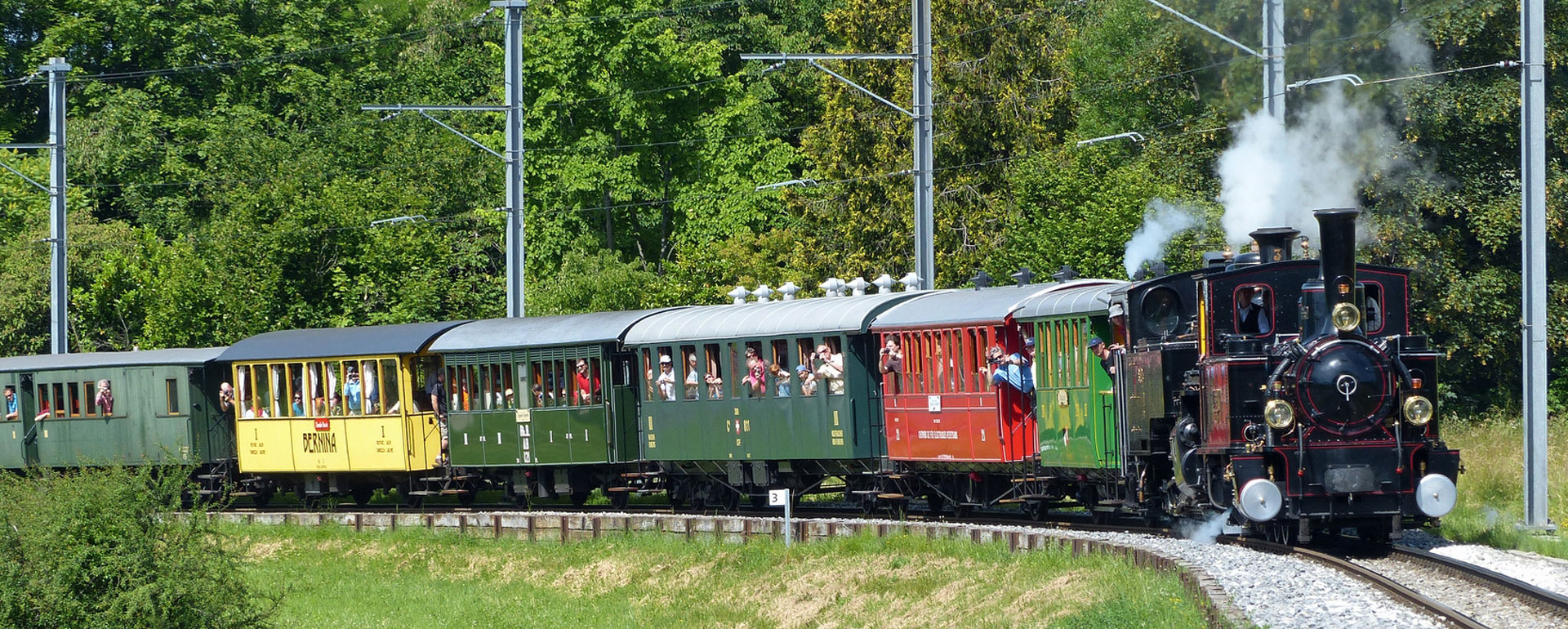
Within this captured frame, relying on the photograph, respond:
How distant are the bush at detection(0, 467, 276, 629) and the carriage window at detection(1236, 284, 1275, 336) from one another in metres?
12.0

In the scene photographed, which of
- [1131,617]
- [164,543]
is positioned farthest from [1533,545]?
[164,543]

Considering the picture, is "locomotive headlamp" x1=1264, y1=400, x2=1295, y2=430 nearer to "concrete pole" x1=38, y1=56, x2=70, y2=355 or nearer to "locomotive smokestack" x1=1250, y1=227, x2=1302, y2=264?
"locomotive smokestack" x1=1250, y1=227, x2=1302, y2=264

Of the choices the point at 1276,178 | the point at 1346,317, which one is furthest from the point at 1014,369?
the point at 1346,317

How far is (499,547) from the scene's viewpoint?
25.9m

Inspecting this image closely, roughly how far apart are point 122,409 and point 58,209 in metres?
6.10

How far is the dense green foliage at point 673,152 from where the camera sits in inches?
1289

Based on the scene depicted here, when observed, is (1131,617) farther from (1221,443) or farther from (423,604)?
(423,604)

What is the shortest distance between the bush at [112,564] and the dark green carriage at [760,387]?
5836mm

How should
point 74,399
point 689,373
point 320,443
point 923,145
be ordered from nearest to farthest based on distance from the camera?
point 689,373 < point 923,145 < point 320,443 < point 74,399

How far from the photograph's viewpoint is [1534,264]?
18.9 metres

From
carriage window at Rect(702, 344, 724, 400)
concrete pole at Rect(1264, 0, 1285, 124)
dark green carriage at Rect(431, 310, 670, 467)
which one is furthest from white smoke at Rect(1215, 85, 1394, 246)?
dark green carriage at Rect(431, 310, 670, 467)

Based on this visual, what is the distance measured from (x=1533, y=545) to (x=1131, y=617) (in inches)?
205

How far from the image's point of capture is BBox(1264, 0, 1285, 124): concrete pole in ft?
69.5

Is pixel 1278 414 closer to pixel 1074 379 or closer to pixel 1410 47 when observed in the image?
pixel 1074 379
